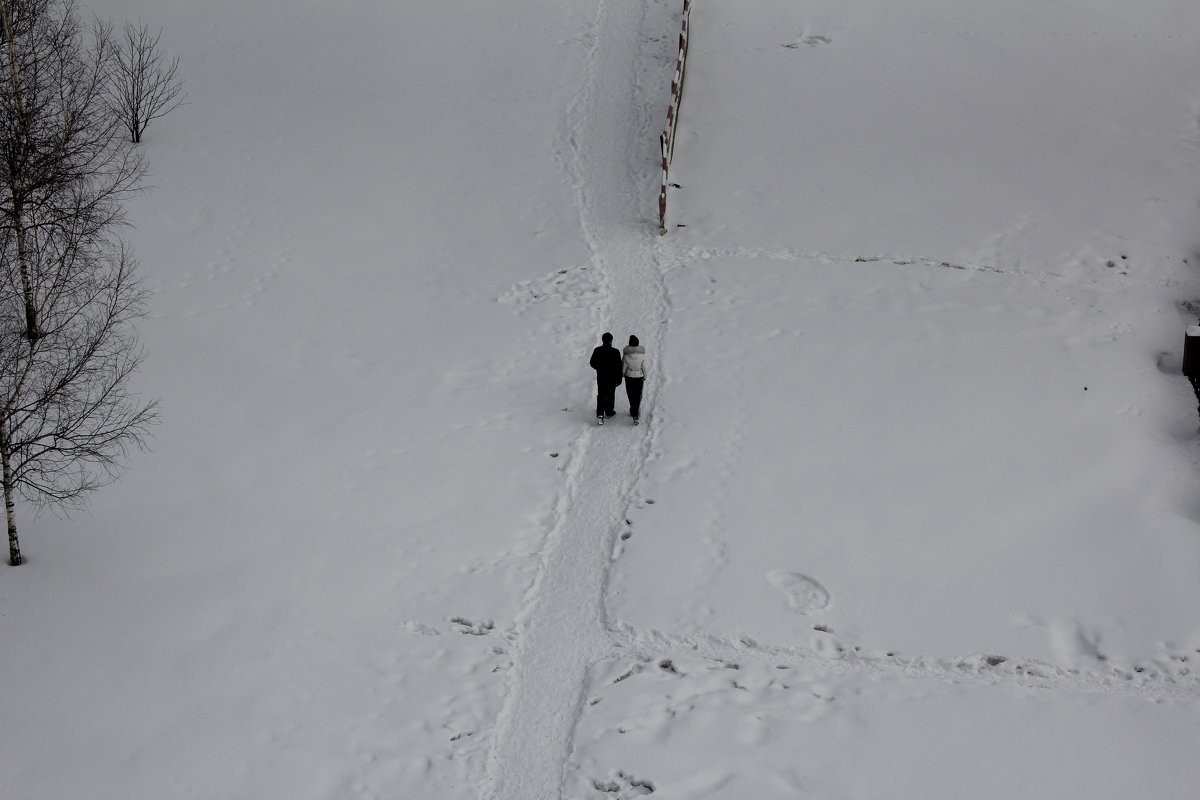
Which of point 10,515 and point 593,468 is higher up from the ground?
point 593,468

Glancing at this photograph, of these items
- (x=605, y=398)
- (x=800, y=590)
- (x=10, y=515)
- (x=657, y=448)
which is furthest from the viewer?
(x=605, y=398)

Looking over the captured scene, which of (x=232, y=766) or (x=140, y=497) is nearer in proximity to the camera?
(x=232, y=766)

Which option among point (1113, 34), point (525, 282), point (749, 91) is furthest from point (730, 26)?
point (525, 282)

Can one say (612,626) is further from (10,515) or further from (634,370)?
(10,515)

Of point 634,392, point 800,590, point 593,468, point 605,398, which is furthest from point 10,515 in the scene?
point 800,590

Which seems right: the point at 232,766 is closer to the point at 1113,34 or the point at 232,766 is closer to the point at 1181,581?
the point at 1181,581
